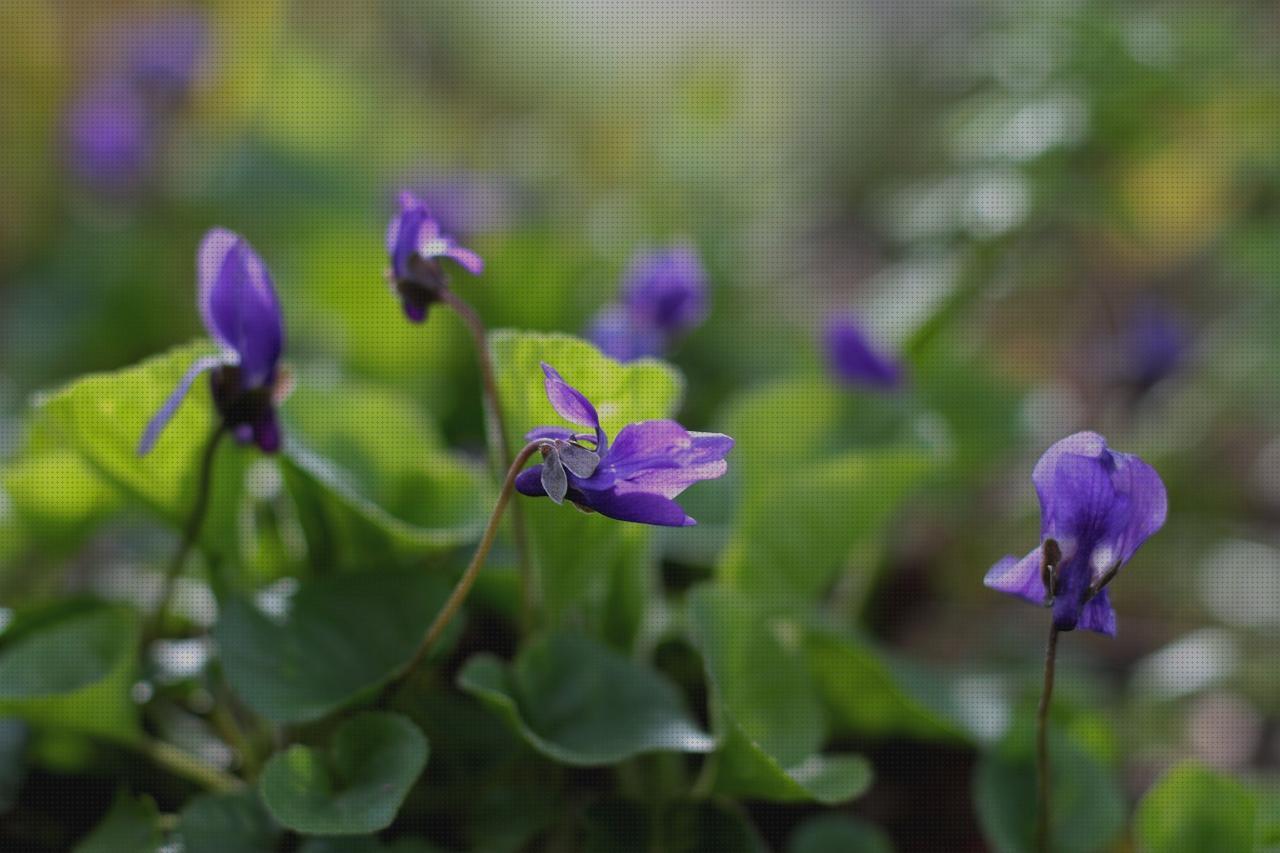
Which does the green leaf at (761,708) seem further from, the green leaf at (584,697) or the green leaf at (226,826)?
the green leaf at (226,826)

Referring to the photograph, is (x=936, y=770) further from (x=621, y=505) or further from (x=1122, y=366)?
(x=1122, y=366)

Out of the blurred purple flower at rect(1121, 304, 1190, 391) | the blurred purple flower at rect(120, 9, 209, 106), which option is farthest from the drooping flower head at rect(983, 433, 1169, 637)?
the blurred purple flower at rect(120, 9, 209, 106)

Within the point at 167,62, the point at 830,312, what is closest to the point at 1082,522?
the point at 830,312

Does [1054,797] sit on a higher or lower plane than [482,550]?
lower

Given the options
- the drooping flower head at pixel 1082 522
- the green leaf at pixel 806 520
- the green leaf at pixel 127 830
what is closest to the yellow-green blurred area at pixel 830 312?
the green leaf at pixel 806 520

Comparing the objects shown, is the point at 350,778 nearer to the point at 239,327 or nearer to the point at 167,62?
the point at 239,327

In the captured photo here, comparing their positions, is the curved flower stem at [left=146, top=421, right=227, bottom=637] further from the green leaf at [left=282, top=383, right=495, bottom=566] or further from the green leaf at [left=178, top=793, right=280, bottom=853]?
the green leaf at [left=178, top=793, right=280, bottom=853]

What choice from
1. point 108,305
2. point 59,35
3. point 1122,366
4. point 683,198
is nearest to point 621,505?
point 1122,366
